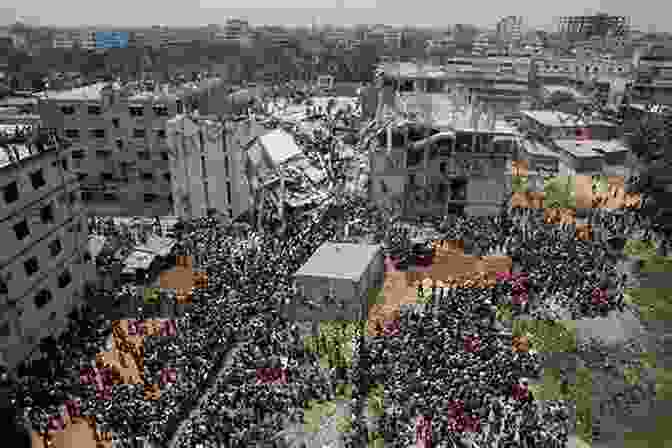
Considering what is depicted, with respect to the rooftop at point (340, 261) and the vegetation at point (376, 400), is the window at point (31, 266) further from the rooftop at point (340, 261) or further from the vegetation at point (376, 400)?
the vegetation at point (376, 400)

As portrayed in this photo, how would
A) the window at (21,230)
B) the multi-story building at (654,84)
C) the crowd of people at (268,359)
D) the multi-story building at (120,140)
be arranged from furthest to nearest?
the multi-story building at (654,84)
the multi-story building at (120,140)
the window at (21,230)
the crowd of people at (268,359)

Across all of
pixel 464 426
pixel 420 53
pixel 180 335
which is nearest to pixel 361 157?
pixel 180 335

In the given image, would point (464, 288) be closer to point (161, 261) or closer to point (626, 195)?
point (161, 261)

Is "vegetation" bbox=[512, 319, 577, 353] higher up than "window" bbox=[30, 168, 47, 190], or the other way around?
"window" bbox=[30, 168, 47, 190]

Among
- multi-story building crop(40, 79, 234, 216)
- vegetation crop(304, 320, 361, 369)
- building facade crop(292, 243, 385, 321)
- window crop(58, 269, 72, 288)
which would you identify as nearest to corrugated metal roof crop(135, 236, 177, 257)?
window crop(58, 269, 72, 288)

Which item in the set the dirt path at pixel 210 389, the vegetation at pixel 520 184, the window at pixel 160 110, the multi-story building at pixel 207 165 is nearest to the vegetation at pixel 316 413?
the dirt path at pixel 210 389

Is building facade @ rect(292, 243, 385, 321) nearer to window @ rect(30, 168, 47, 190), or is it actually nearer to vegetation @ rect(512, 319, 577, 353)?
vegetation @ rect(512, 319, 577, 353)
